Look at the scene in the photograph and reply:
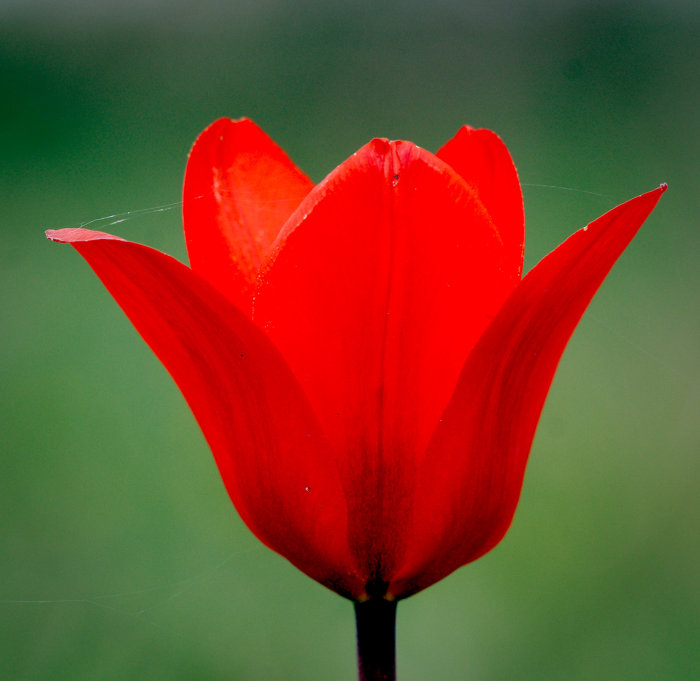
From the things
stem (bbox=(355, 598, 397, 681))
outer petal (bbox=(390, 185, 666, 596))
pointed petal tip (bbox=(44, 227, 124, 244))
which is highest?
pointed petal tip (bbox=(44, 227, 124, 244))

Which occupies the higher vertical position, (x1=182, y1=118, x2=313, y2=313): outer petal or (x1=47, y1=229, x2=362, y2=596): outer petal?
(x1=182, y1=118, x2=313, y2=313): outer petal

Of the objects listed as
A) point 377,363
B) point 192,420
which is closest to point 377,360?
point 377,363

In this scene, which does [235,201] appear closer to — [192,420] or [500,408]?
[500,408]

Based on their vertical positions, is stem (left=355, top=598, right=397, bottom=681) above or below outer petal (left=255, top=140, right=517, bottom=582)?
below

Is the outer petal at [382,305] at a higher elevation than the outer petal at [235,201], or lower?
lower

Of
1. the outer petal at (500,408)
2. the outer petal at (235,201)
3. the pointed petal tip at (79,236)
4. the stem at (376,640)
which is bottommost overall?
the stem at (376,640)

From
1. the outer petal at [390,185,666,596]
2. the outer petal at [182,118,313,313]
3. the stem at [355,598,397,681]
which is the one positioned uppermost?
the outer petal at [182,118,313,313]
